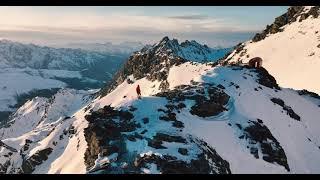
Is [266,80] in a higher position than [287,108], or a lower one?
higher

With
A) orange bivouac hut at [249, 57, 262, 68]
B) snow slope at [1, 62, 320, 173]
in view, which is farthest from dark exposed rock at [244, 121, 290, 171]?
orange bivouac hut at [249, 57, 262, 68]

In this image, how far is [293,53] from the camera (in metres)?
99.2

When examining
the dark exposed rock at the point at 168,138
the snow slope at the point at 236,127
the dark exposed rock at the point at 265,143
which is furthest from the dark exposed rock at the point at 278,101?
the dark exposed rock at the point at 168,138

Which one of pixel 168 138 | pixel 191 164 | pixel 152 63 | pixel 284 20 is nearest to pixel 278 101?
pixel 168 138

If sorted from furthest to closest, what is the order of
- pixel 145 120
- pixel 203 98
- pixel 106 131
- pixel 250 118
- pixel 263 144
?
pixel 203 98, pixel 250 118, pixel 263 144, pixel 145 120, pixel 106 131

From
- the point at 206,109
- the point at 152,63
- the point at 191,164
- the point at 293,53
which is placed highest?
the point at 206,109

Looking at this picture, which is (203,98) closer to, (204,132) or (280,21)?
(204,132)

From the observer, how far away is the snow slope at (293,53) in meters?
85.9

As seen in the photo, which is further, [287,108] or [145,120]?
[287,108]

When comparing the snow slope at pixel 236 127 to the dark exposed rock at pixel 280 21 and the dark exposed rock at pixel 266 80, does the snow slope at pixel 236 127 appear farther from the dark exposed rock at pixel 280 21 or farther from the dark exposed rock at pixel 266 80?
the dark exposed rock at pixel 280 21

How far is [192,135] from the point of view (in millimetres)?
43000
